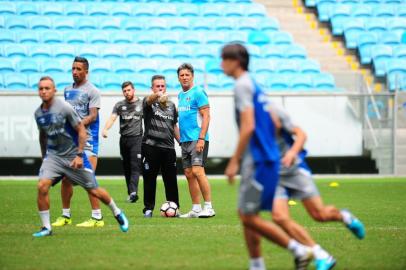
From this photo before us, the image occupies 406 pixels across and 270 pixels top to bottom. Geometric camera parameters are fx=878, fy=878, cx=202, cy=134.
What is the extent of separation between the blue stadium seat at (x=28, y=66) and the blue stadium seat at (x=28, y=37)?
1564 mm

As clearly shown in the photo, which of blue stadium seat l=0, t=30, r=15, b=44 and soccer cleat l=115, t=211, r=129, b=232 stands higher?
blue stadium seat l=0, t=30, r=15, b=44

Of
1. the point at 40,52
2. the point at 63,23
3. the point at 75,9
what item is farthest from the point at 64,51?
the point at 75,9

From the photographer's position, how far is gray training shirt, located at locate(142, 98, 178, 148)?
45.4ft

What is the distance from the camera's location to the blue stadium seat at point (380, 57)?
27219mm

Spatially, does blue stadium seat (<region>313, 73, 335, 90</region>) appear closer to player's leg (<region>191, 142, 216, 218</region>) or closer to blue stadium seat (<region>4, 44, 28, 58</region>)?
blue stadium seat (<region>4, 44, 28, 58</region>)

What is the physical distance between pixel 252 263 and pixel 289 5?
24.2 meters

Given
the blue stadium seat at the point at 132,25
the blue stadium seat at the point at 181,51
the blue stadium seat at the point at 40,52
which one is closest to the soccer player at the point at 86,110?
the blue stadium seat at the point at 40,52

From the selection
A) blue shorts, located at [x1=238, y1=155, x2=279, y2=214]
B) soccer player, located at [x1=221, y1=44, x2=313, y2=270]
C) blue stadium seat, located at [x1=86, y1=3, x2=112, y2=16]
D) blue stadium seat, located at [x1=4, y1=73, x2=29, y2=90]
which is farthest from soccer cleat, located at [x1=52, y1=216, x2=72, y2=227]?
blue stadium seat, located at [x1=86, y1=3, x2=112, y2=16]

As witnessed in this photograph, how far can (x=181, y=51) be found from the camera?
26422 mm

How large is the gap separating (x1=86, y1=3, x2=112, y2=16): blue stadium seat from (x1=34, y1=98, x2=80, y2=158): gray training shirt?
Result: 1787 centimetres

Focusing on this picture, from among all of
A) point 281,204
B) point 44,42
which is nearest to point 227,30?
point 44,42

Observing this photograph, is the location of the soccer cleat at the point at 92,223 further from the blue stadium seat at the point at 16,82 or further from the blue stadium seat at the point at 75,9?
the blue stadium seat at the point at 75,9

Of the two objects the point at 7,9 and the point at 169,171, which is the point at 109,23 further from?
the point at 169,171

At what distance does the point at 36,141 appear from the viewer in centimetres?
2242
